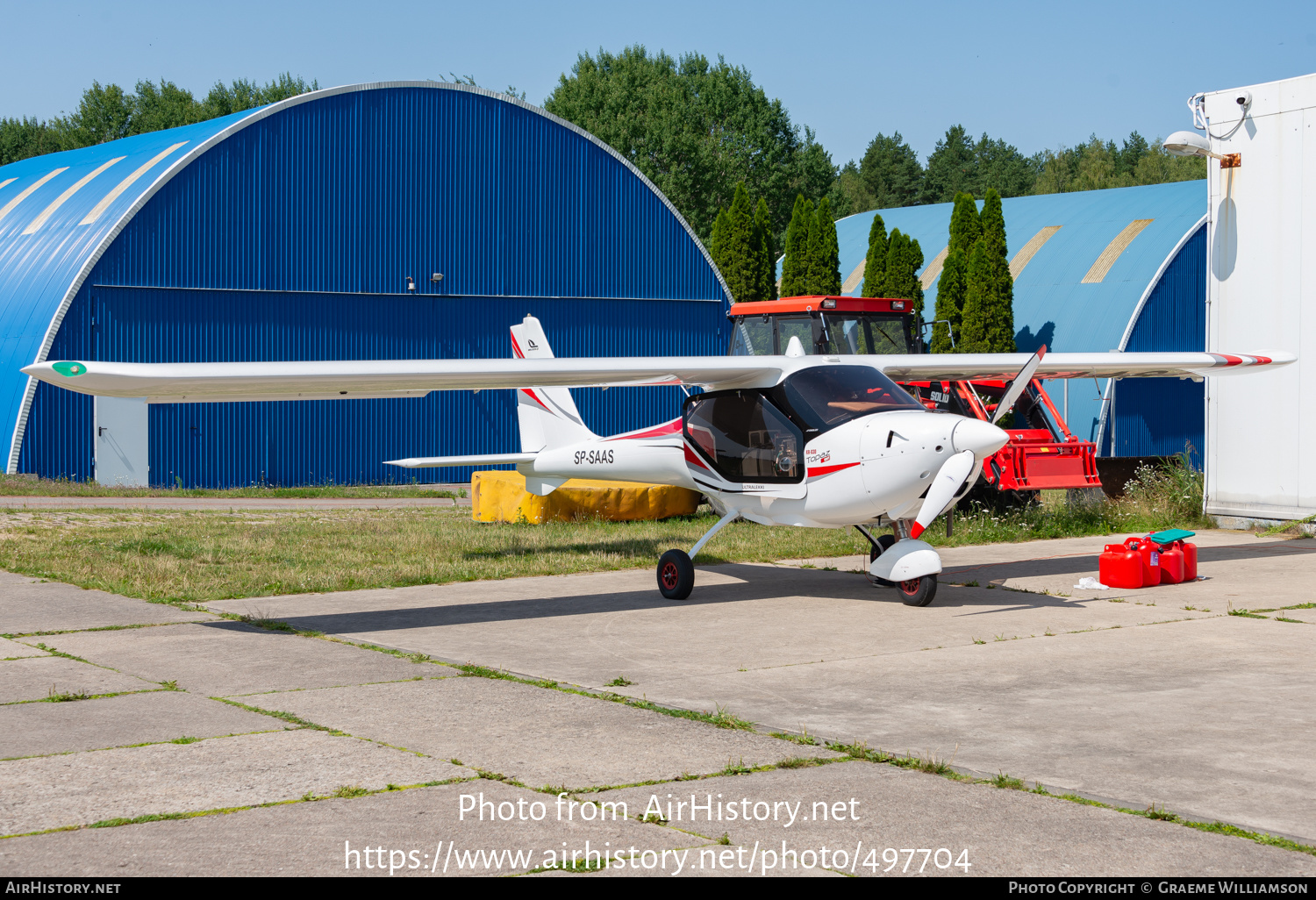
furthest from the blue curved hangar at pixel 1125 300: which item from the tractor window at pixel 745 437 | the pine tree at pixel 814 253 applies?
the tractor window at pixel 745 437

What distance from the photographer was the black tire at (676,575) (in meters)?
11.1

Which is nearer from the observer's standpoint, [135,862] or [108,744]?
[135,862]

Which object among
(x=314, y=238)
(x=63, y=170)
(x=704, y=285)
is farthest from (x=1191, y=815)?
(x=63, y=170)

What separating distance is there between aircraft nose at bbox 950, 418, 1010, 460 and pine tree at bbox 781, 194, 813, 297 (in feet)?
83.8

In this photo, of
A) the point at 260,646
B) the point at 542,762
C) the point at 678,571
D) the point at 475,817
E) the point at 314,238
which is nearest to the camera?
the point at 475,817

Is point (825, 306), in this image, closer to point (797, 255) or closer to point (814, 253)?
point (814, 253)

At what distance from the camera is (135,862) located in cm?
439

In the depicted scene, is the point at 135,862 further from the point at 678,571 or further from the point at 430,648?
the point at 678,571

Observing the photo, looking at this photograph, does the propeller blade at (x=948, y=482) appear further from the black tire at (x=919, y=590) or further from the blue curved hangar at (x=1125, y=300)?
the blue curved hangar at (x=1125, y=300)

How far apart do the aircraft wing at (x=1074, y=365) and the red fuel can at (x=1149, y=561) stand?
1.88 m

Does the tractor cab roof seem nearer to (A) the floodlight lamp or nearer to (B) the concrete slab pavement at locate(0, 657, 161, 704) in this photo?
(A) the floodlight lamp

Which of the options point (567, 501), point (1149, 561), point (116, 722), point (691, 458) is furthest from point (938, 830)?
point (567, 501)

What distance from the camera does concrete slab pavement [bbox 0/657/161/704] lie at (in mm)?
7273

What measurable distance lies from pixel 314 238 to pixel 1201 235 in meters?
19.6
